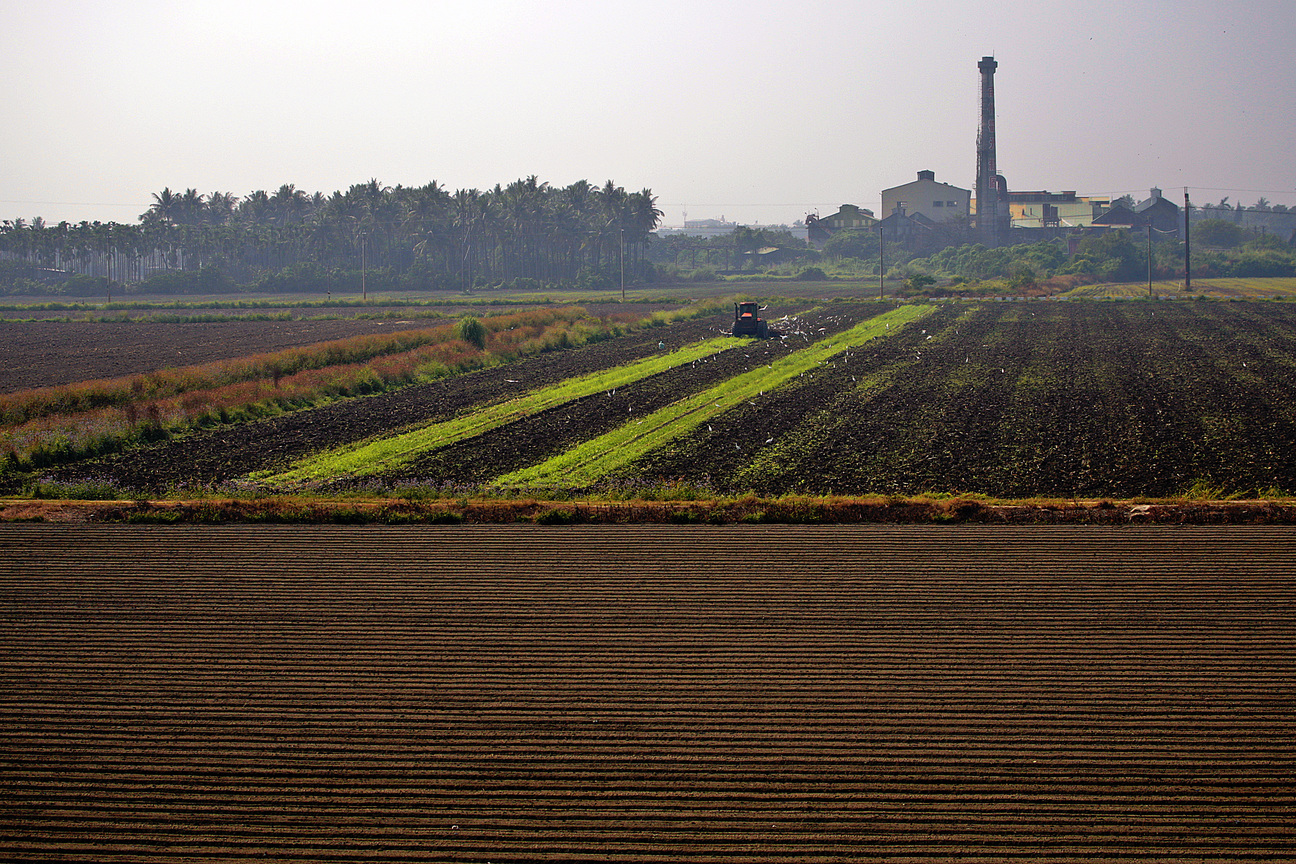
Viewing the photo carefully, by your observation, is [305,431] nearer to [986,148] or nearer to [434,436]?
[434,436]

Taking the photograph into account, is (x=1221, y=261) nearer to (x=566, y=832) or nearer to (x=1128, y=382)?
(x=1128, y=382)

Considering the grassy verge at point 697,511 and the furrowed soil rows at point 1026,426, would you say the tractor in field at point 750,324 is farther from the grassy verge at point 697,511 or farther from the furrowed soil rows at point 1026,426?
the grassy verge at point 697,511

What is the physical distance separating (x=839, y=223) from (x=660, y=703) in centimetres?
15612

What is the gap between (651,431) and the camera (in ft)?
74.4

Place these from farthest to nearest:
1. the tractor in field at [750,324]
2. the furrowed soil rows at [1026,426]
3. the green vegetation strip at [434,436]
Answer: the tractor in field at [750,324] → the green vegetation strip at [434,436] → the furrowed soil rows at [1026,426]

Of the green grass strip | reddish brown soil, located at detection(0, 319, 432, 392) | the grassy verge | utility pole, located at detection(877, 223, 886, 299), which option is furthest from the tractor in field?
utility pole, located at detection(877, 223, 886, 299)

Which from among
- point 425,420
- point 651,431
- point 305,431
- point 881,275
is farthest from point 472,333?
point 881,275

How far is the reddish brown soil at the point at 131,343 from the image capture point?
37769 mm

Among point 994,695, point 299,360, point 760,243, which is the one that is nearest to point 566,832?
point 994,695

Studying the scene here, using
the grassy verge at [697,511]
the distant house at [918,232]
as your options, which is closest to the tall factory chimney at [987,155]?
the distant house at [918,232]

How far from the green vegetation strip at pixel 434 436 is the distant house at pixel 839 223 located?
416 feet

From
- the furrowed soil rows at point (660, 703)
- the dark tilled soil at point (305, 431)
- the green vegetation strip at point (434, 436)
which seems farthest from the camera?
the dark tilled soil at point (305, 431)

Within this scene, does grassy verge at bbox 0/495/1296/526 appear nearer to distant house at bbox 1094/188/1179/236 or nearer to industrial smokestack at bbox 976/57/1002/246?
industrial smokestack at bbox 976/57/1002/246

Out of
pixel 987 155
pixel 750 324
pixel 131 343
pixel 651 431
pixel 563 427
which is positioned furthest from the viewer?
pixel 987 155
